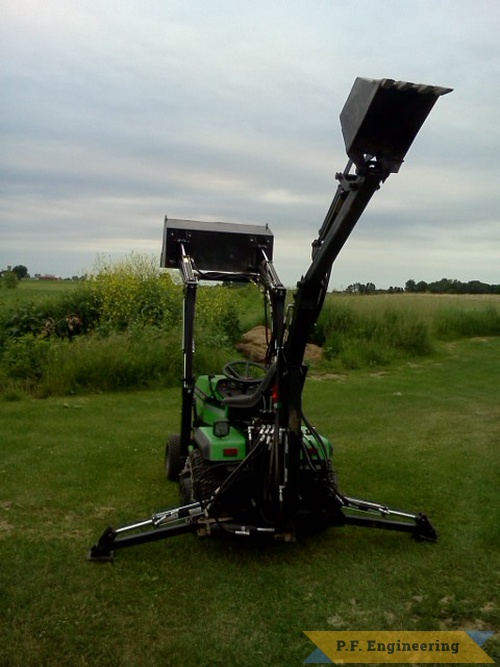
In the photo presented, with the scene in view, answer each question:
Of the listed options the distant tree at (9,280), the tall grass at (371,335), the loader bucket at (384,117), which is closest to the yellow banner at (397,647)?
the loader bucket at (384,117)

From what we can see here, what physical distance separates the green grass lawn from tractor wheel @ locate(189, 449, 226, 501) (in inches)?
14.5

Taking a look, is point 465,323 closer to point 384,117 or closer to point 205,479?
point 205,479

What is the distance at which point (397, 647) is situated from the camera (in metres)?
3.49

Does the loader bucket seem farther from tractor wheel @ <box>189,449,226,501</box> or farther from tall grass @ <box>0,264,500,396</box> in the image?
tall grass @ <box>0,264,500,396</box>

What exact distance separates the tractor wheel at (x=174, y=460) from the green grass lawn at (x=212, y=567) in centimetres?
14

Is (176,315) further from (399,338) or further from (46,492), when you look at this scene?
(46,492)

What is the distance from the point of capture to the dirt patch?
14.2 m

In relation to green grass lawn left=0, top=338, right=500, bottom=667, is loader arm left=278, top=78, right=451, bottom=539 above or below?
above

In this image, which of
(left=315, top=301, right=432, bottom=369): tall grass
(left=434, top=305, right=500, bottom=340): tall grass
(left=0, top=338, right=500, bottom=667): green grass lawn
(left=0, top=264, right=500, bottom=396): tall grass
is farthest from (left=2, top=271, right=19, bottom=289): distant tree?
(left=0, top=338, right=500, bottom=667): green grass lawn

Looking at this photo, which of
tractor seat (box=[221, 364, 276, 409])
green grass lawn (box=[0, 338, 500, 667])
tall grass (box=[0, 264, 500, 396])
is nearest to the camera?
green grass lawn (box=[0, 338, 500, 667])

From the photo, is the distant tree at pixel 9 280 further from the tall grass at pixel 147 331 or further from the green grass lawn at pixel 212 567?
the green grass lawn at pixel 212 567

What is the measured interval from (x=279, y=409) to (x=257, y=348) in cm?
1009

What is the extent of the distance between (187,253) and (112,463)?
230cm

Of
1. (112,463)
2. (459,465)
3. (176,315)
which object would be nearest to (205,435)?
(112,463)
